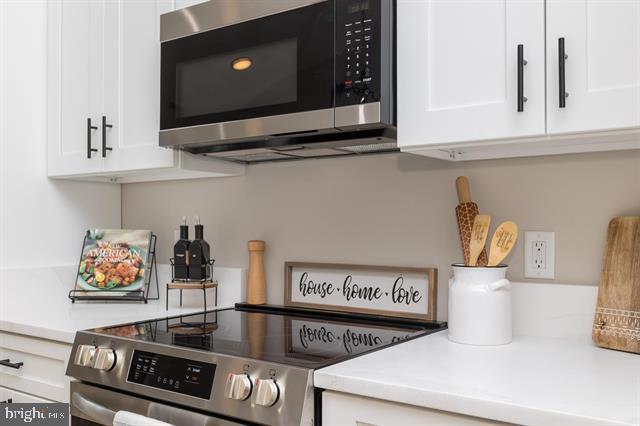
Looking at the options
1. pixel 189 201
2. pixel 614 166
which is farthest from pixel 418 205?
pixel 189 201

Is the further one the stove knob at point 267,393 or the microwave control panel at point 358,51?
the microwave control panel at point 358,51

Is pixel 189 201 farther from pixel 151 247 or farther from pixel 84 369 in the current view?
pixel 84 369

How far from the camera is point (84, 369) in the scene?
4.80 ft

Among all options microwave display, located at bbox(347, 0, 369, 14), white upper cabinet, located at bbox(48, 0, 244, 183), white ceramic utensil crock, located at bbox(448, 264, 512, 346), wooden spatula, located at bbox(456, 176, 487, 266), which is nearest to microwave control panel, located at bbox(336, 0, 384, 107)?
microwave display, located at bbox(347, 0, 369, 14)

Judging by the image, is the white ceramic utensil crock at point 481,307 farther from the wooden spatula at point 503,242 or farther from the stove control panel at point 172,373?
the stove control panel at point 172,373

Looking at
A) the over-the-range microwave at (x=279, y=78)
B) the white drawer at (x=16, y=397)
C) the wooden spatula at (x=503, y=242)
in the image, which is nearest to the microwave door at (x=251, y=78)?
the over-the-range microwave at (x=279, y=78)

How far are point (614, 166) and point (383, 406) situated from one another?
853mm

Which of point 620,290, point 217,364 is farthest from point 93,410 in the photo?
point 620,290

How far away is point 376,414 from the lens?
1.06 m

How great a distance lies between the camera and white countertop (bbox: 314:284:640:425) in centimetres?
90

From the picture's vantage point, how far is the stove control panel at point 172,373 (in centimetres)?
124

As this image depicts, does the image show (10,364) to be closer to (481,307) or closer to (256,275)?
(256,275)

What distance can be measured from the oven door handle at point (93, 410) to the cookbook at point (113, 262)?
0.68 meters

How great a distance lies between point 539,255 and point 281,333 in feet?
2.38
